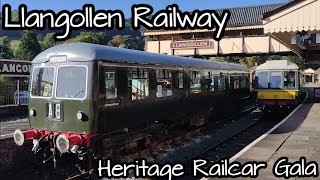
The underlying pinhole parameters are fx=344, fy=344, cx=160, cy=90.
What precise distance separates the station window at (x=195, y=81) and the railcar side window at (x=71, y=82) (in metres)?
5.68

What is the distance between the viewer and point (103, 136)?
28.4 feet

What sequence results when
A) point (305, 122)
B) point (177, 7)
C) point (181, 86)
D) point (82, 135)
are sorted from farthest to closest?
1. point (305, 122)
2. point (181, 86)
3. point (177, 7)
4. point (82, 135)

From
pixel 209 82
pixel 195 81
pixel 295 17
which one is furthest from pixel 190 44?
pixel 295 17

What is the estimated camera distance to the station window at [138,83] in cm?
959

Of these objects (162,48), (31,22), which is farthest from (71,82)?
(162,48)

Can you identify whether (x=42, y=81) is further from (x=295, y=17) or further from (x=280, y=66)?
(x=280, y=66)

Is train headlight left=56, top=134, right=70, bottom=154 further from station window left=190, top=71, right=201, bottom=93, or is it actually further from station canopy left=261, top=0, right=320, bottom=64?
station canopy left=261, top=0, right=320, bottom=64

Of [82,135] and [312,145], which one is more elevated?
[82,135]

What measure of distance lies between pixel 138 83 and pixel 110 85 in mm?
1286

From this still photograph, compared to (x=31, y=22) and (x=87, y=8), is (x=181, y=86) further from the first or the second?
(x=31, y=22)

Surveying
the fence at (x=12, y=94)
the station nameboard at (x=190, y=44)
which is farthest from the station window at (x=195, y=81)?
the station nameboard at (x=190, y=44)

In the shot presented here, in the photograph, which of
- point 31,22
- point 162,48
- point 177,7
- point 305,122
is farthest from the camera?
point 162,48

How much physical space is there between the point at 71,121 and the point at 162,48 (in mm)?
21054

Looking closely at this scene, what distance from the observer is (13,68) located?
1942cm
